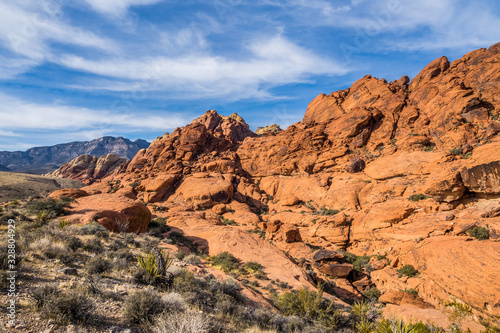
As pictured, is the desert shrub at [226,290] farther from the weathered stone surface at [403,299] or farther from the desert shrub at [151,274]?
the weathered stone surface at [403,299]

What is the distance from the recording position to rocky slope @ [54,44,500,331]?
14.4 meters

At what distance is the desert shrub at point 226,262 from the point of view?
43.5 ft

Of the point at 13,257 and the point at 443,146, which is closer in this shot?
the point at 13,257

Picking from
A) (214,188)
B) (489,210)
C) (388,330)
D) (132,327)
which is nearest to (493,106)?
(489,210)

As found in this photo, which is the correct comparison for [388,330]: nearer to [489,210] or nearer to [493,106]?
[489,210]

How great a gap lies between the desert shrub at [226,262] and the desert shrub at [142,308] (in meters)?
8.35

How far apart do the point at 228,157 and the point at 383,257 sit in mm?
33070

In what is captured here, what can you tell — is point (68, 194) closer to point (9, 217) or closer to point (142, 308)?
point (9, 217)

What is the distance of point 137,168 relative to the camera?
4728 cm

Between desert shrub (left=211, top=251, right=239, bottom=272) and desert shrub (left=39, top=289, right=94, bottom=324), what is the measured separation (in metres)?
9.29

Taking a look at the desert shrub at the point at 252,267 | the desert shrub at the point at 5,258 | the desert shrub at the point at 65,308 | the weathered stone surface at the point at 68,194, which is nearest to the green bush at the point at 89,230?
the desert shrub at the point at 5,258

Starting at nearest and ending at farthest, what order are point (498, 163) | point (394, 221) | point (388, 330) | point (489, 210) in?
point (388, 330), point (489, 210), point (498, 163), point (394, 221)

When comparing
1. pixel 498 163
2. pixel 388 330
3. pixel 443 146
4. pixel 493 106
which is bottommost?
pixel 388 330

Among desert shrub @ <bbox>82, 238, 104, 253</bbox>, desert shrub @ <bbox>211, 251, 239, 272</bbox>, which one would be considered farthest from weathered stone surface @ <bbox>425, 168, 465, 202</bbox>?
desert shrub @ <bbox>82, 238, 104, 253</bbox>
